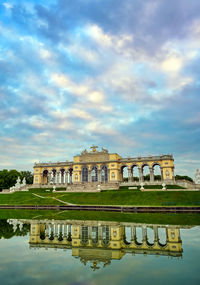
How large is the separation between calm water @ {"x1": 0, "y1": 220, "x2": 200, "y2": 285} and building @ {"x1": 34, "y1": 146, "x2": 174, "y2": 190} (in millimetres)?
59042

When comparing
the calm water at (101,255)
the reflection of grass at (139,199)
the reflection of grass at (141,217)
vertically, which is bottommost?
the calm water at (101,255)

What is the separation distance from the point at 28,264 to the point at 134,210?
30.0 m

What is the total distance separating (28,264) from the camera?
12.9 meters

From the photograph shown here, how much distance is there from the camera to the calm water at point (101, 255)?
10.8 metres

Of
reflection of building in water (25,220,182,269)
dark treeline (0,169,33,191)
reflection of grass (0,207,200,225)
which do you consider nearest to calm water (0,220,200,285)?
reflection of building in water (25,220,182,269)

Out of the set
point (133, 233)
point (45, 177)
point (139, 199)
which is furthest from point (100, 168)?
point (133, 233)

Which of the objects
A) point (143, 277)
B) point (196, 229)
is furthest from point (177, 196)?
point (143, 277)

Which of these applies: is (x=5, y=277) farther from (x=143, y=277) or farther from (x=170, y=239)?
(x=170, y=239)

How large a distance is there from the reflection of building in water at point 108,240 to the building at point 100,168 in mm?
57137

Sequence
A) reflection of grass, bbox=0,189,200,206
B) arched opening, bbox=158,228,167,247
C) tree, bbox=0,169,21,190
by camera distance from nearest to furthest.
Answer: arched opening, bbox=158,228,167,247 → reflection of grass, bbox=0,189,200,206 → tree, bbox=0,169,21,190

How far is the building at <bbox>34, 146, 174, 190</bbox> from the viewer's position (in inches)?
3194

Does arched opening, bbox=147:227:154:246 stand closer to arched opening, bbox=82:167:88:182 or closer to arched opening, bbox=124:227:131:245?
arched opening, bbox=124:227:131:245

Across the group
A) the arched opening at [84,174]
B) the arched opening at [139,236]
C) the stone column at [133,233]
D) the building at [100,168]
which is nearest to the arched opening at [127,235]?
the stone column at [133,233]

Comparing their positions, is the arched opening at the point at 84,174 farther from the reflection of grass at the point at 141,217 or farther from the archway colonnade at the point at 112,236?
the archway colonnade at the point at 112,236
